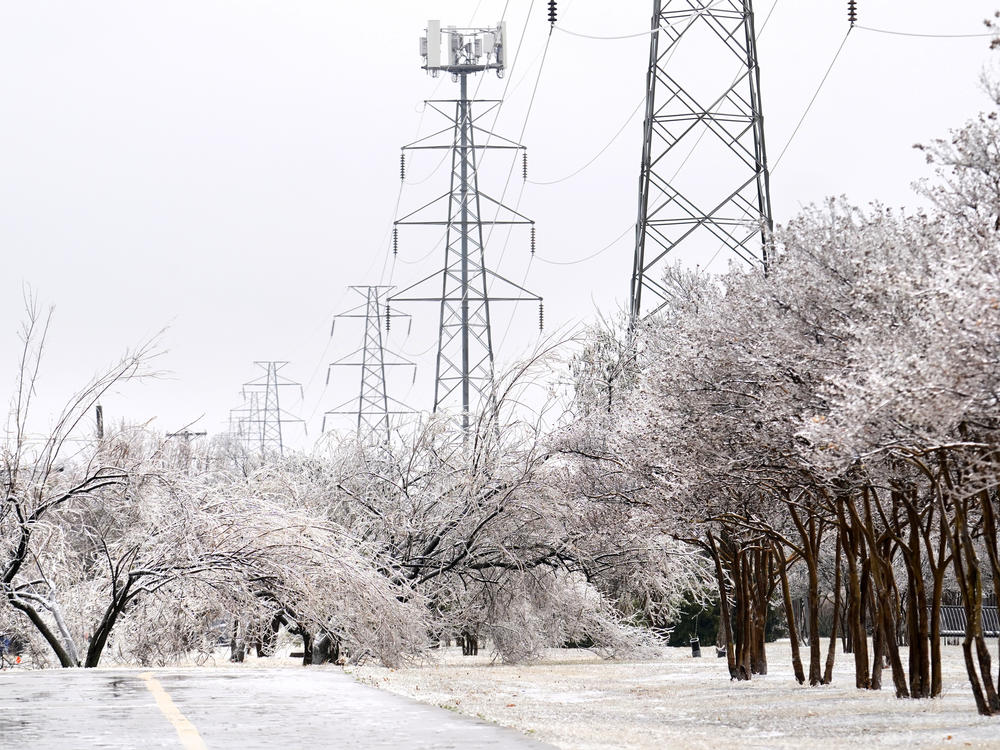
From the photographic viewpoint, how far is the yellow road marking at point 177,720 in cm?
876

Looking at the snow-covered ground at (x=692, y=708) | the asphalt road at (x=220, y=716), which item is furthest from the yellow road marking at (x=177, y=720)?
the snow-covered ground at (x=692, y=708)

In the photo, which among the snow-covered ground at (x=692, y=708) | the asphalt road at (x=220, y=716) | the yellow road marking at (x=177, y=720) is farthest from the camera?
the snow-covered ground at (x=692, y=708)

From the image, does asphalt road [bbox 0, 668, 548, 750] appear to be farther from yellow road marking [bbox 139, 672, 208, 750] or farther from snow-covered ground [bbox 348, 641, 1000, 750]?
snow-covered ground [bbox 348, 641, 1000, 750]

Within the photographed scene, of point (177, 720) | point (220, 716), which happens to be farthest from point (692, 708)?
point (177, 720)

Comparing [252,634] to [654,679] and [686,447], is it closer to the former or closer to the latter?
[654,679]

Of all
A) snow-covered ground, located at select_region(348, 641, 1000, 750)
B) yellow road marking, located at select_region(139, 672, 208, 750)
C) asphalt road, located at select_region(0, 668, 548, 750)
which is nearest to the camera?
yellow road marking, located at select_region(139, 672, 208, 750)

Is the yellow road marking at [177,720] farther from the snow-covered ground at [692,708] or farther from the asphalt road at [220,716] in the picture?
the snow-covered ground at [692,708]

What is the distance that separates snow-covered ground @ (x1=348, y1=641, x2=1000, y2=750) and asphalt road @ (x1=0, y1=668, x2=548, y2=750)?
2.35 feet

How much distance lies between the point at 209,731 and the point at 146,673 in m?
7.31

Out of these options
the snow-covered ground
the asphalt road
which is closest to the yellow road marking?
the asphalt road

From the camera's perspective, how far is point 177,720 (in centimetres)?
1035

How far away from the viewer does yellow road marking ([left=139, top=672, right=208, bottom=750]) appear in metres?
8.76

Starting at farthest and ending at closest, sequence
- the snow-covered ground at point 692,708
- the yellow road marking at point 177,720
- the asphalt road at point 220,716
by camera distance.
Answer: the snow-covered ground at point 692,708 < the asphalt road at point 220,716 < the yellow road marking at point 177,720

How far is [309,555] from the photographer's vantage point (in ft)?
68.9
